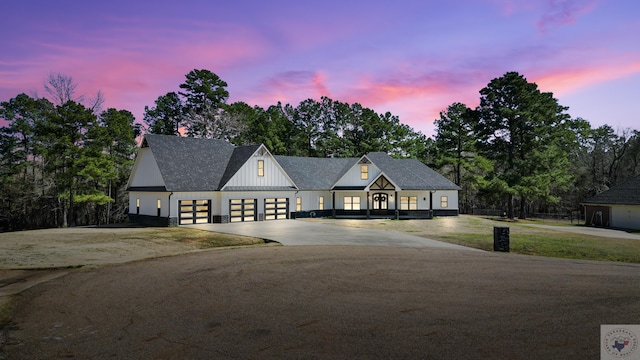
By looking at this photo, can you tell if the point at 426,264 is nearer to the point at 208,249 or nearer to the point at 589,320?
the point at 589,320

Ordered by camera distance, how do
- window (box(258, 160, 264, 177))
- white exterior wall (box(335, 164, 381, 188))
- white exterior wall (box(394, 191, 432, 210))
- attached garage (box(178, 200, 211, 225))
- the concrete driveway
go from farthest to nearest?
1. white exterior wall (box(394, 191, 432, 210))
2. white exterior wall (box(335, 164, 381, 188))
3. window (box(258, 160, 264, 177))
4. attached garage (box(178, 200, 211, 225))
5. the concrete driveway

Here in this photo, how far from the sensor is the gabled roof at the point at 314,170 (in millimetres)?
42656

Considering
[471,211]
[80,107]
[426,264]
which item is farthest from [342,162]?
[426,264]

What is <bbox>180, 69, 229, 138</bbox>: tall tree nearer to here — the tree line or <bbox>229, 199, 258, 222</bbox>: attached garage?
the tree line

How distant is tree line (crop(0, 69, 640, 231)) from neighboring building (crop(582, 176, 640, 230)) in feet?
13.8

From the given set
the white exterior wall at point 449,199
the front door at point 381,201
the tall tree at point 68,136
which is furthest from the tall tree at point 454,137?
the tall tree at point 68,136

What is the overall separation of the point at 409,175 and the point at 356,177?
6.39 meters

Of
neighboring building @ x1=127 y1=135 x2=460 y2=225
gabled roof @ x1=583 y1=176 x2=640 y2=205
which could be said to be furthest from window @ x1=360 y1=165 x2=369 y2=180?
gabled roof @ x1=583 y1=176 x2=640 y2=205

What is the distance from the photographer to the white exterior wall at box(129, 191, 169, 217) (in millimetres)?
32531

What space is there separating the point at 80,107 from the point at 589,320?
141 ft

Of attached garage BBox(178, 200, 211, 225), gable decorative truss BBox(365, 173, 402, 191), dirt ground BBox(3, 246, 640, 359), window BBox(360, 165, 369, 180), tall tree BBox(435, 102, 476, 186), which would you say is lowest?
dirt ground BBox(3, 246, 640, 359)

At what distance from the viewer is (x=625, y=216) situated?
3700 cm

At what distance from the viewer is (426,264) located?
623 inches

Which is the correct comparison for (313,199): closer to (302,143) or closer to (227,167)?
(227,167)
